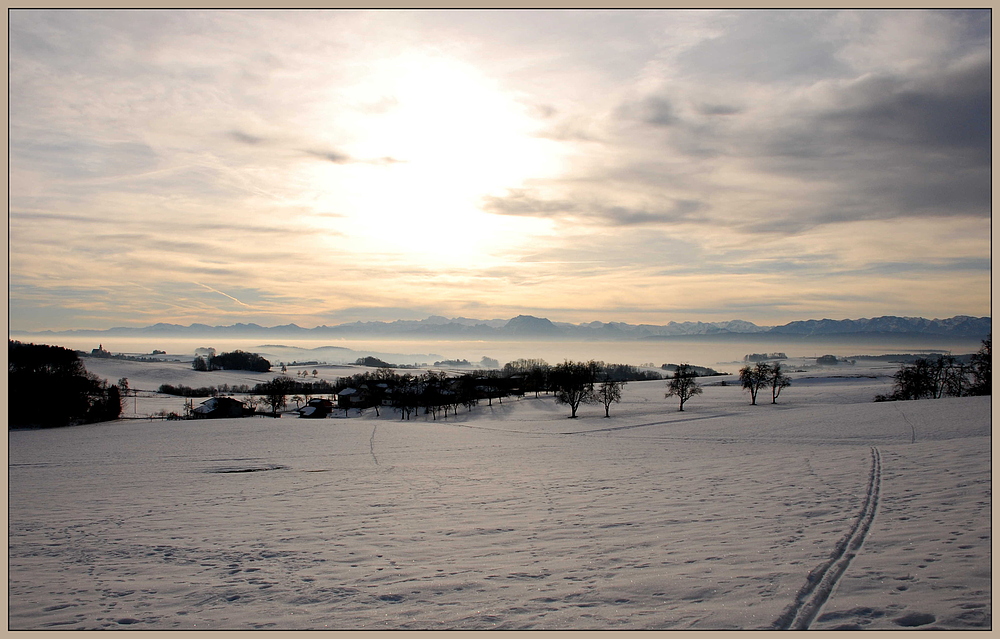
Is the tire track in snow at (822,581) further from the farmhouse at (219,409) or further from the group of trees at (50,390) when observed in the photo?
the farmhouse at (219,409)

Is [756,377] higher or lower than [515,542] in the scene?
higher

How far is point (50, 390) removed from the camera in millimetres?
51344

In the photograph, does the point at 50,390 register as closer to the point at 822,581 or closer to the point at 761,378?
the point at 822,581

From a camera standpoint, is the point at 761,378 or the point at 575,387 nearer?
the point at 575,387

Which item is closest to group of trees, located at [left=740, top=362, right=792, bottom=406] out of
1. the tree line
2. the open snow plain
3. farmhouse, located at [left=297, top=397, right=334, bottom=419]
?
the tree line

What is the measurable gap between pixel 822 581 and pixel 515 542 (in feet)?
19.2

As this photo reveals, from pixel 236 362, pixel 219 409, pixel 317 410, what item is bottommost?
pixel 317 410

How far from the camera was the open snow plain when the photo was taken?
8.33 metres

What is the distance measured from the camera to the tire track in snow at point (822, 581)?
760 centimetres

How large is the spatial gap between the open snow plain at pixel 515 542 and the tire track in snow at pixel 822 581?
4 cm

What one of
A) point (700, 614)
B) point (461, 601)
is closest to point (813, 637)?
point (700, 614)

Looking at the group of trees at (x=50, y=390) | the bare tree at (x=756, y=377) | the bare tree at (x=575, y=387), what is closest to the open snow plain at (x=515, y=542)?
the group of trees at (x=50, y=390)

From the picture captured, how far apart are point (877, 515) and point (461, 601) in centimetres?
1035

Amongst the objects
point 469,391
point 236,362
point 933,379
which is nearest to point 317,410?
point 469,391
